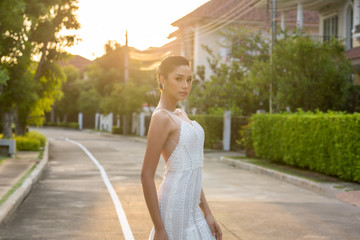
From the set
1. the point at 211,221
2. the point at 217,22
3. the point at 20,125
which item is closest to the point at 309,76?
the point at 20,125

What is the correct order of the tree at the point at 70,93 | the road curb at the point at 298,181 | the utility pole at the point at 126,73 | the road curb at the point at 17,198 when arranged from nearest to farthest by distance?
the road curb at the point at 17,198 → the road curb at the point at 298,181 → the utility pole at the point at 126,73 → the tree at the point at 70,93

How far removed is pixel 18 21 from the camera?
1933 centimetres

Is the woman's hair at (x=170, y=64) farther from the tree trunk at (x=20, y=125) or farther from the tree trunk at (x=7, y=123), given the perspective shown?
the tree trunk at (x=20, y=125)

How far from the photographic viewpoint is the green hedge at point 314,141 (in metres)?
14.1

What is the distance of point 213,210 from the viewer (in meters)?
10.4

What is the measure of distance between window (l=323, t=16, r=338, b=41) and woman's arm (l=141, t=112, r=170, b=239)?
28.1 meters

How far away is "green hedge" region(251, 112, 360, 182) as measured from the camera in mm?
14141

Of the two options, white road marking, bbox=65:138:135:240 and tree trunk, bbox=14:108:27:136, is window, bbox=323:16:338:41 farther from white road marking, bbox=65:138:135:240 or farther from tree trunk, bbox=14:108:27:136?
white road marking, bbox=65:138:135:240

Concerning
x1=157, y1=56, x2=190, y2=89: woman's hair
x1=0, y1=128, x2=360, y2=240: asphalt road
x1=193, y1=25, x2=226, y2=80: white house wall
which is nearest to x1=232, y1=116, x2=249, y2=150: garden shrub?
x1=0, y1=128, x2=360, y2=240: asphalt road

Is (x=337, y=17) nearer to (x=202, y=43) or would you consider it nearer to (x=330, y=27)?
(x=330, y=27)

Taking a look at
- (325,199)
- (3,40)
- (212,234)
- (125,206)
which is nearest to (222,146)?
(3,40)

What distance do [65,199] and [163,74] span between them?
8782 millimetres

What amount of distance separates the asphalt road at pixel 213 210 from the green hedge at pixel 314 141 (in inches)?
52.8

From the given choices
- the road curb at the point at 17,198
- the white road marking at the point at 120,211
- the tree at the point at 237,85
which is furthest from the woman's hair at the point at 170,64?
the tree at the point at 237,85
